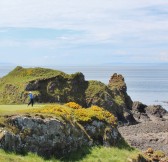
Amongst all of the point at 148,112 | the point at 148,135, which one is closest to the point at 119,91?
the point at 148,112

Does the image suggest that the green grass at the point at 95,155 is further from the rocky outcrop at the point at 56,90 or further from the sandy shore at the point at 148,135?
the rocky outcrop at the point at 56,90

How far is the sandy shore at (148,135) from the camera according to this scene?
205ft

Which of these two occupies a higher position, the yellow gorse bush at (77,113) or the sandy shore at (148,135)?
the yellow gorse bush at (77,113)

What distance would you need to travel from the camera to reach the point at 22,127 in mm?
24891

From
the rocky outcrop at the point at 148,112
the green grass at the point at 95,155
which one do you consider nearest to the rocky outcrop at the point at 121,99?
the rocky outcrop at the point at 148,112

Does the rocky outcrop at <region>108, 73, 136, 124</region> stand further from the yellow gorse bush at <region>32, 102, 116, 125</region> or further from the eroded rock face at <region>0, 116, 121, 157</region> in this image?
the eroded rock face at <region>0, 116, 121, 157</region>

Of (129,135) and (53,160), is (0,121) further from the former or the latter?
(129,135)

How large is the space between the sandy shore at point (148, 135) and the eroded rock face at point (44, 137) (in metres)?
29.2

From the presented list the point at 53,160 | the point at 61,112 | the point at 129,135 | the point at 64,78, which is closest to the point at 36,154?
the point at 53,160

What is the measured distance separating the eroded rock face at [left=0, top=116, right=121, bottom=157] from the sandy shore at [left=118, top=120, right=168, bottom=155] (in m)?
29.2

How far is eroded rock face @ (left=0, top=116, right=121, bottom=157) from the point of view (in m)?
23.8

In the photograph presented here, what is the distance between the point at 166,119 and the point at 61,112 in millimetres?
73817

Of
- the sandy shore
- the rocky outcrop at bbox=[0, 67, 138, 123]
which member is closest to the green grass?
the sandy shore

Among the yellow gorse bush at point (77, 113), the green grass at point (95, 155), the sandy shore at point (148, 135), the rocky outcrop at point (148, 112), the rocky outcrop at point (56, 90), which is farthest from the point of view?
the rocky outcrop at point (148, 112)
